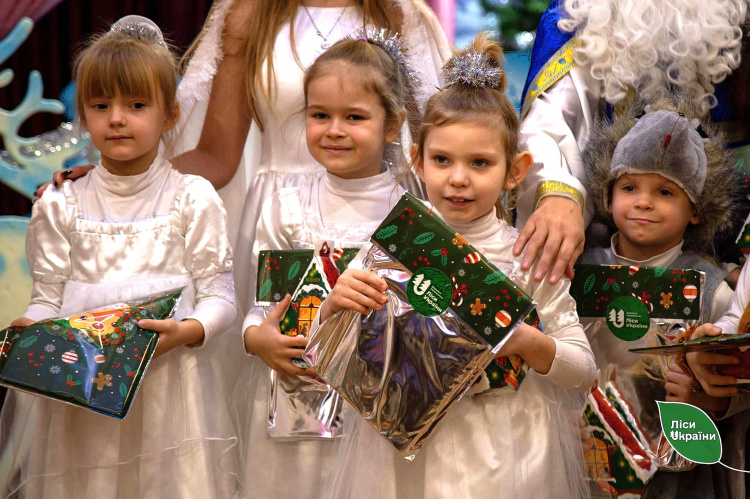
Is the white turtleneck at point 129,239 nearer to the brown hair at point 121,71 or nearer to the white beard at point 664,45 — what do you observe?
the brown hair at point 121,71

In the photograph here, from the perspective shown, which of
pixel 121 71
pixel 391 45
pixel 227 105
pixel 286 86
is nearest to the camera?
pixel 121 71

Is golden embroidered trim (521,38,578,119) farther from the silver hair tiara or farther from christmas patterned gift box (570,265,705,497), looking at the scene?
the silver hair tiara

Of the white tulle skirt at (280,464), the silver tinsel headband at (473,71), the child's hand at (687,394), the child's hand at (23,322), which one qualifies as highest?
the silver tinsel headband at (473,71)

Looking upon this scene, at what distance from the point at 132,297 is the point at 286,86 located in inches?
35.7

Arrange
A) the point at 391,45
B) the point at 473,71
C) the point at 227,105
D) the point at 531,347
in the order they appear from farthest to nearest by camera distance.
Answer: the point at 227,105
the point at 391,45
the point at 473,71
the point at 531,347

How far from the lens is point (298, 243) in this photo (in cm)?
229

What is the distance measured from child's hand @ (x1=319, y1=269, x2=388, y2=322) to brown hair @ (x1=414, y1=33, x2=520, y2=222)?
0.48 m

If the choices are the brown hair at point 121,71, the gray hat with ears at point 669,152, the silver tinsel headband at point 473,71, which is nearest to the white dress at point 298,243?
the silver tinsel headband at point 473,71

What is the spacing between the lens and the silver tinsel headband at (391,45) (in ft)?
8.07

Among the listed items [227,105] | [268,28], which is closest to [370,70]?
[268,28]

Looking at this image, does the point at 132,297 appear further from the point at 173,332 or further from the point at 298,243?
the point at 298,243

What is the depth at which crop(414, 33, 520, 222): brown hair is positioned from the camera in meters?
2.03

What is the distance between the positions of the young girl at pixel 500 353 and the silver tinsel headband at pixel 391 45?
12.9 inches

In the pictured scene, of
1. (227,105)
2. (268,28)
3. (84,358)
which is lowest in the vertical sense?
(84,358)
